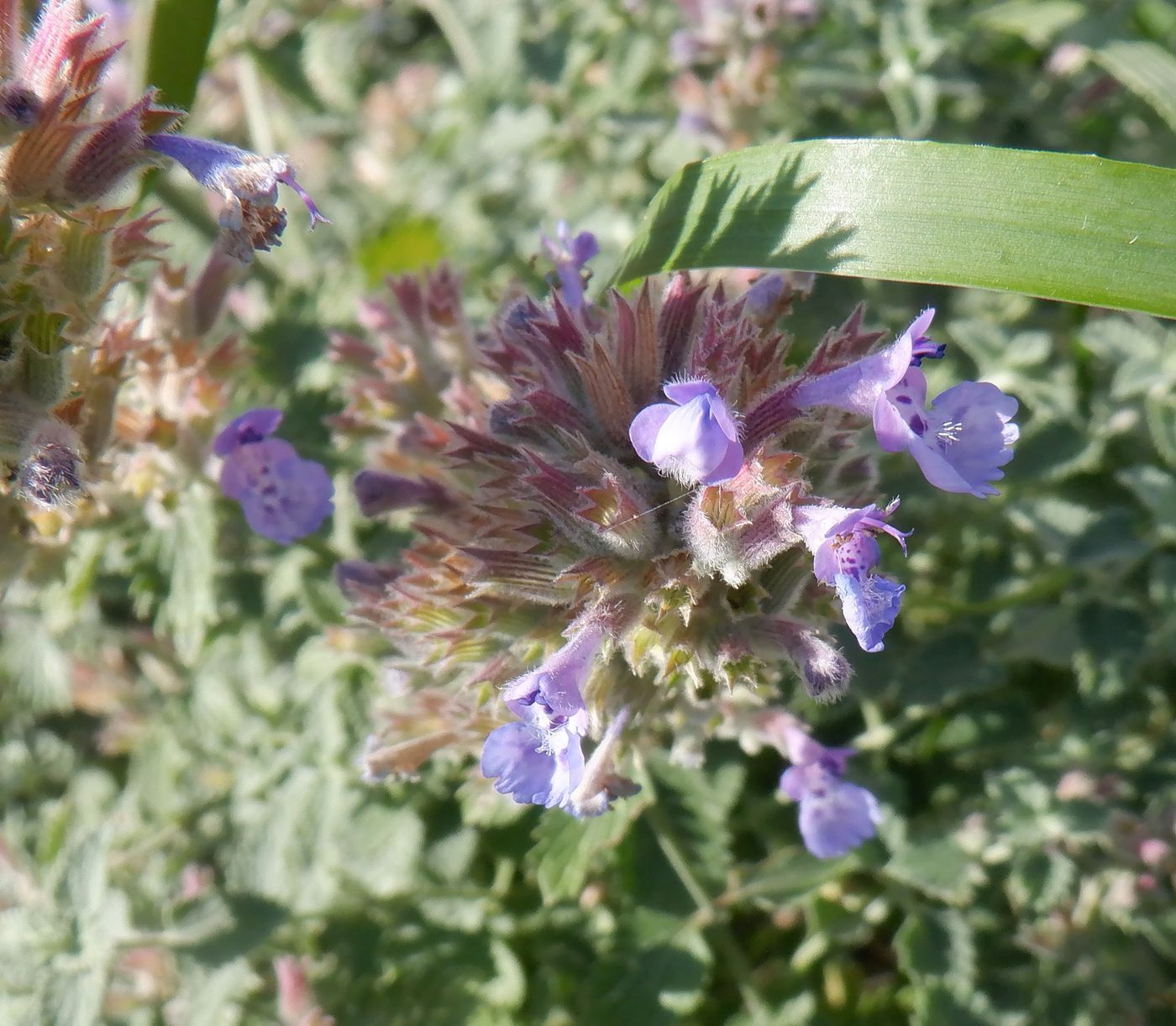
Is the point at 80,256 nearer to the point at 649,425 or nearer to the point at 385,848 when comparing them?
the point at 649,425

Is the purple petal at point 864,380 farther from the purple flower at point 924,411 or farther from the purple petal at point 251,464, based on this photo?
the purple petal at point 251,464

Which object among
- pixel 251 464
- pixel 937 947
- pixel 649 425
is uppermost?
pixel 649 425

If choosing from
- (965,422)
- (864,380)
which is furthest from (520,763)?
(965,422)

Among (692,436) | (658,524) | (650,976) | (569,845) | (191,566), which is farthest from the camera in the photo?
(650,976)

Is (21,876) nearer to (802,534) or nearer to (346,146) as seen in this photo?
(802,534)

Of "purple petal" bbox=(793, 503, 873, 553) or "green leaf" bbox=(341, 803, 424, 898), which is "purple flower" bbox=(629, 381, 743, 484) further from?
"green leaf" bbox=(341, 803, 424, 898)

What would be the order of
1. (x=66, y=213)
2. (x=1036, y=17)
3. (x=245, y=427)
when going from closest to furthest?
(x=66, y=213), (x=245, y=427), (x=1036, y=17)

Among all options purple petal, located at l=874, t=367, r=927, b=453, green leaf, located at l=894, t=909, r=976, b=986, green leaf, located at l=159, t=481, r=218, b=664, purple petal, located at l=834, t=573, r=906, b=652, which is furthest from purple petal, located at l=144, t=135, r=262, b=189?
green leaf, located at l=894, t=909, r=976, b=986
